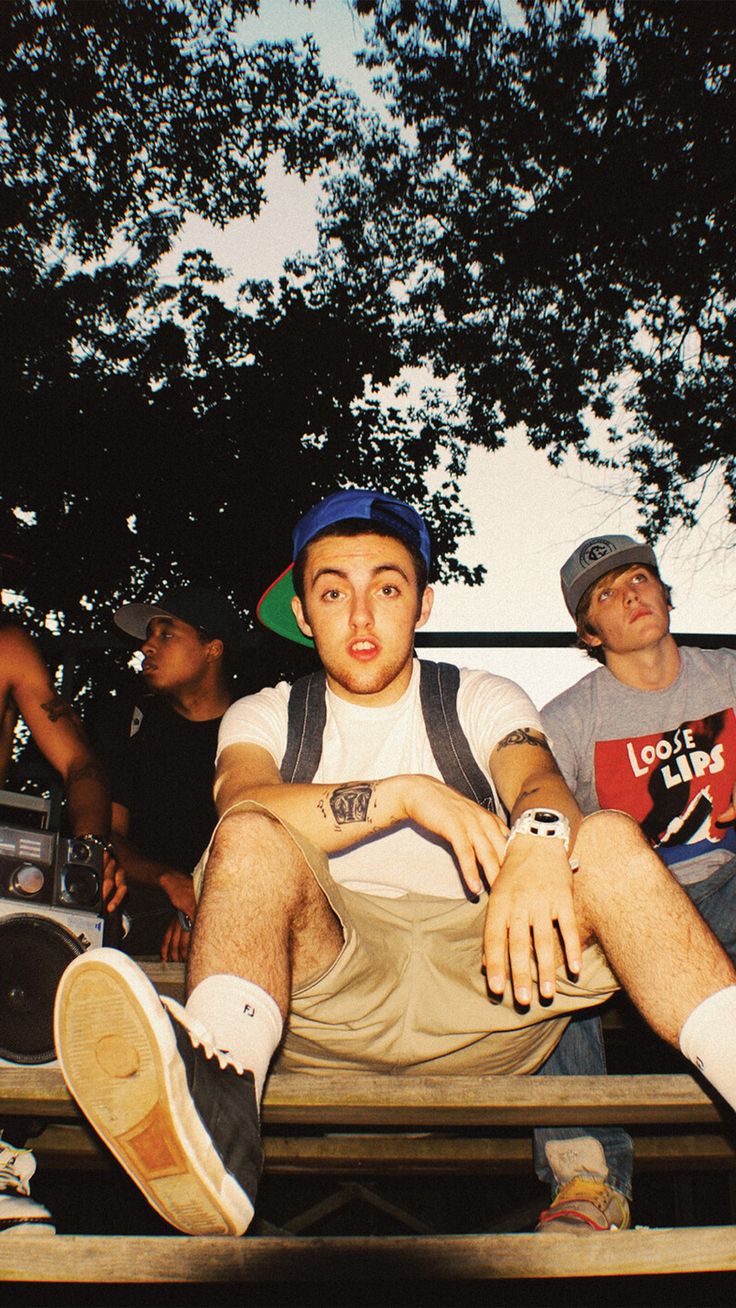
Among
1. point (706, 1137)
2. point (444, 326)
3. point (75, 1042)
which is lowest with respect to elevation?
A: point (706, 1137)

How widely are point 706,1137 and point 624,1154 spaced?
1.26 m

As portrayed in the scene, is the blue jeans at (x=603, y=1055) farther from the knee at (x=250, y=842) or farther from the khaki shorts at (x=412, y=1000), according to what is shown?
the knee at (x=250, y=842)

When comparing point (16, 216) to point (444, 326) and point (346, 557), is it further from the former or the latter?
point (346, 557)

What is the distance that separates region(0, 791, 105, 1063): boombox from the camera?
2217 millimetres

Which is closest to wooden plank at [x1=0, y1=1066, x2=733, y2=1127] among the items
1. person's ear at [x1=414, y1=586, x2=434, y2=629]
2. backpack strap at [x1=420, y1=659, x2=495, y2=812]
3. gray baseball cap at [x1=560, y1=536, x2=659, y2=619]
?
backpack strap at [x1=420, y1=659, x2=495, y2=812]

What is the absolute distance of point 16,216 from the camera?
12.3 m

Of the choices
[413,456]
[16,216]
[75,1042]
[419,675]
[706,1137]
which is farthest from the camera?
[413,456]

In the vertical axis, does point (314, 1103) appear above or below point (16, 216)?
below

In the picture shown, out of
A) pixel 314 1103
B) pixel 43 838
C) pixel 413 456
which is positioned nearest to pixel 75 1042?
pixel 314 1103

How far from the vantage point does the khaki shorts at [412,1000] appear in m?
1.81

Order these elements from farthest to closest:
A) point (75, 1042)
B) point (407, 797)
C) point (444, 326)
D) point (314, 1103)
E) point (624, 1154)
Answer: point (444, 326) < point (624, 1154) < point (407, 797) < point (314, 1103) < point (75, 1042)

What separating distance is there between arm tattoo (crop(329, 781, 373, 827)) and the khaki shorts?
106 mm

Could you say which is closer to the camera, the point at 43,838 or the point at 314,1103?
the point at 314,1103

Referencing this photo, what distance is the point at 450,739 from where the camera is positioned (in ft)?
7.27
